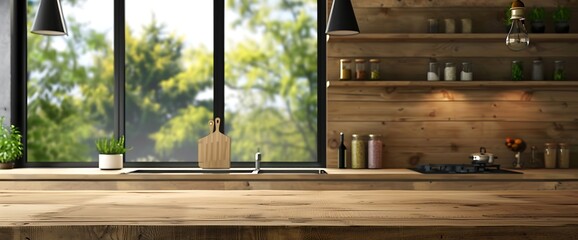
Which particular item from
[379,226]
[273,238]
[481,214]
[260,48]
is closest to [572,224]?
[481,214]

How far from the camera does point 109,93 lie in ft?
15.8

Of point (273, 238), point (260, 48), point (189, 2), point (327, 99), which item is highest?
point (189, 2)

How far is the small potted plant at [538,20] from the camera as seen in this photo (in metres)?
4.49

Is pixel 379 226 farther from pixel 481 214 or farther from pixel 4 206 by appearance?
pixel 4 206

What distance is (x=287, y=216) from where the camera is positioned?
1.66 meters

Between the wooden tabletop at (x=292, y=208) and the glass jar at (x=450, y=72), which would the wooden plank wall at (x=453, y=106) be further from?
the wooden tabletop at (x=292, y=208)

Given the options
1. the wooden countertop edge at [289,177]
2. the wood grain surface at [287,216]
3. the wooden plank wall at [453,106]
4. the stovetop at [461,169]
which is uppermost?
the wooden plank wall at [453,106]

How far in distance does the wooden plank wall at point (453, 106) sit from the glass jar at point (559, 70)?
97 mm

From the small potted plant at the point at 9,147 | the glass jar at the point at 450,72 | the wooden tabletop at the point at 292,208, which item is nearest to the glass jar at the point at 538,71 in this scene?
the glass jar at the point at 450,72

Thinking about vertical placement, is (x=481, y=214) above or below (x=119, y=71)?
below

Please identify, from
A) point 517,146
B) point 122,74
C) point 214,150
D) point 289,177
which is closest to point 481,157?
point 517,146

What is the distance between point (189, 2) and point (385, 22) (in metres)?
1.44

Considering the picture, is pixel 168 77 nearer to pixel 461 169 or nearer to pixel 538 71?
pixel 461 169

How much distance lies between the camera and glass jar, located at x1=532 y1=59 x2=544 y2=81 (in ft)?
14.8
